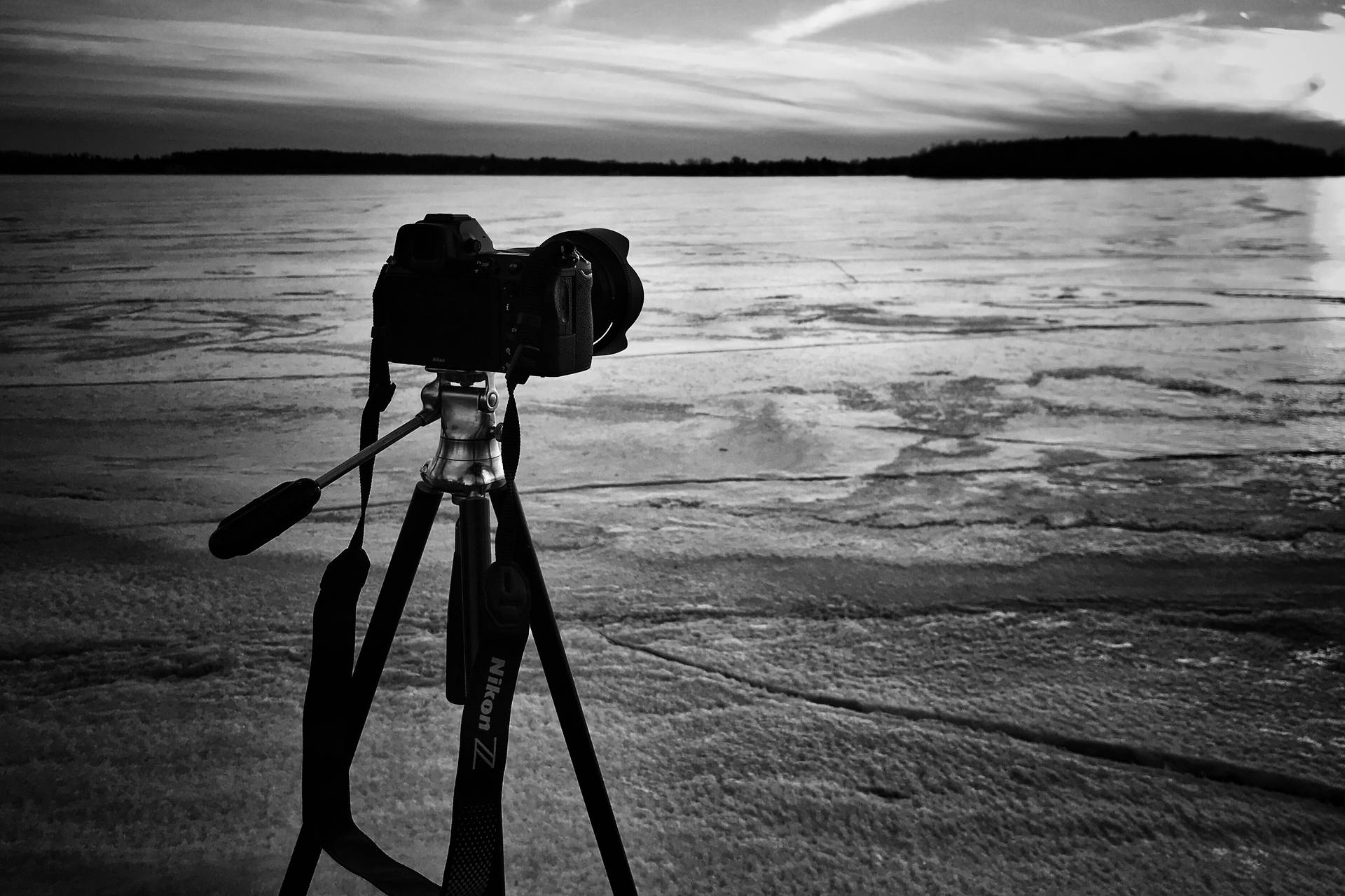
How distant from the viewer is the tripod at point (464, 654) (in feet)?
4.57

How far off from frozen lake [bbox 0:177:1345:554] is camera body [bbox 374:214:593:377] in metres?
2.52

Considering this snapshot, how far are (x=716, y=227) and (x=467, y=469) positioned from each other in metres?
21.0

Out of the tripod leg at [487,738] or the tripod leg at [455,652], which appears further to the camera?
the tripod leg at [455,652]

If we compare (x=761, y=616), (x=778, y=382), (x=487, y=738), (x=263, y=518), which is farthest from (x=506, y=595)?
(x=778, y=382)

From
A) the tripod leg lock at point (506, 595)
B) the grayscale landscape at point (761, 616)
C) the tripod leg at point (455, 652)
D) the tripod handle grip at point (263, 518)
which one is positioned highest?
the tripod handle grip at point (263, 518)

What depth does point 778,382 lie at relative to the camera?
646 centimetres

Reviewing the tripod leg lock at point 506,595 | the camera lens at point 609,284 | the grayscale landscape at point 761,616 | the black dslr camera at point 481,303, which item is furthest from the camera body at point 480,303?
the grayscale landscape at point 761,616

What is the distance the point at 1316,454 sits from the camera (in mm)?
4793

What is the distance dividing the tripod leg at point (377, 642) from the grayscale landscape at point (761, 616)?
1.20 ft

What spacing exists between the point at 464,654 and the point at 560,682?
0.25m

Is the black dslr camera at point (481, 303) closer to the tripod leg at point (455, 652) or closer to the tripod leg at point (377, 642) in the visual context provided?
the tripod leg at point (377, 642)

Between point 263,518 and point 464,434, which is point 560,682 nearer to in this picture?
point 464,434

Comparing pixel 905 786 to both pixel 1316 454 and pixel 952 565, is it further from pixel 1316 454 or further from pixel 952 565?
pixel 1316 454

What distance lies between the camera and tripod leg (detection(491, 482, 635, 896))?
1.52 metres
